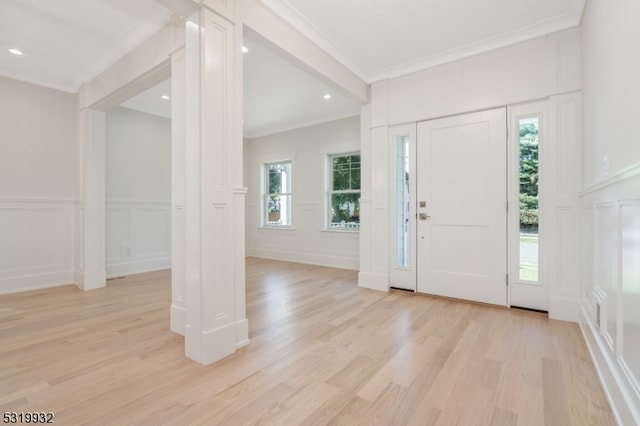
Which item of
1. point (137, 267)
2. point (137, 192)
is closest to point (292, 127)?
point (137, 192)

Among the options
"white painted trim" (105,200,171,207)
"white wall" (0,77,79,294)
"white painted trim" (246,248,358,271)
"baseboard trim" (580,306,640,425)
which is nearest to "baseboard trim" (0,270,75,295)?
"white wall" (0,77,79,294)

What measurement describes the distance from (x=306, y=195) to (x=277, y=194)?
878 mm

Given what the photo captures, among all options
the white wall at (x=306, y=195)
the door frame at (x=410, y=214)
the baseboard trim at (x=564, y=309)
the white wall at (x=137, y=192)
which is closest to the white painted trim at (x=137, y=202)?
the white wall at (x=137, y=192)

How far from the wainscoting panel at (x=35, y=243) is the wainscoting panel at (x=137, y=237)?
1.66 ft

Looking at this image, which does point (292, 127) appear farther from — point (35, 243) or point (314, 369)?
point (314, 369)

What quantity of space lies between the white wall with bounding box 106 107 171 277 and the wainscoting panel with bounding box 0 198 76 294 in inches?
20.1

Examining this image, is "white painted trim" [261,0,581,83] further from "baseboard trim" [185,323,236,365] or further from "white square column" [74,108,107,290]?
"white square column" [74,108,107,290]

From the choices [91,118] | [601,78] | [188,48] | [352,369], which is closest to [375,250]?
[352,369]

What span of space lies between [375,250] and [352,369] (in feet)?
6.77

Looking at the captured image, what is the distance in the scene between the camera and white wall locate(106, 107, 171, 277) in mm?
4527

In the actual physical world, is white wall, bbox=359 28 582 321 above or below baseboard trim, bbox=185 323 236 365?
above

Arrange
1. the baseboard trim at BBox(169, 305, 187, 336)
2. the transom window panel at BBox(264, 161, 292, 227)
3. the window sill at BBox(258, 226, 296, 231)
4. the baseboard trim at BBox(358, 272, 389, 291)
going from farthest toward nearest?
the transom window panel at BBox(264, 161, 292, 227)
the window sill at BBox(258, 226, 296, 231)
the baseboard trim at BBox(358, 272, 389, 291)
the baseboard trim at BBox(169, 305, 187, 336)

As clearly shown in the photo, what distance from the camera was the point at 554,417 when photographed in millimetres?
1404

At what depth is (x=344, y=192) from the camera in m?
5.41
